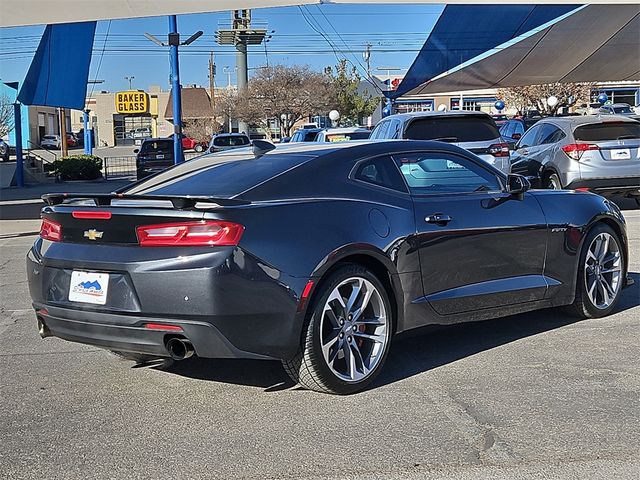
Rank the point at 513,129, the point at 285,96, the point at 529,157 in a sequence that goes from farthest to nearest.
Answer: the point at 285,96 → the point at 513,129 → the point at 529,157

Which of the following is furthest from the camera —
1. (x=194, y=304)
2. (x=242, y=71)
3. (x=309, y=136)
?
(x=242, y=71)

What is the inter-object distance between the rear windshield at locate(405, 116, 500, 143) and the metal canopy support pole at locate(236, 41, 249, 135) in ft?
133

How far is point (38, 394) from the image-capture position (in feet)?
16.6

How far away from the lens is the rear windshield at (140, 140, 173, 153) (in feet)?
97.8

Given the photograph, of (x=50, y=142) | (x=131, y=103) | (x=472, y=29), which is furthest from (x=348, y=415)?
(x=50, y=142)

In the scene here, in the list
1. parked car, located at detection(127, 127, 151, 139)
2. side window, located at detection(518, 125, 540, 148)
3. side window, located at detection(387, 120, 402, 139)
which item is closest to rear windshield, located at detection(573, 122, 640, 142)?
side window, located at detection(518, 125, 540, 148)

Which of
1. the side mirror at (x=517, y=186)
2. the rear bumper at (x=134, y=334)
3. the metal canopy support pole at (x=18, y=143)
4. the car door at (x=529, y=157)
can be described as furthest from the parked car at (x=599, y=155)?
the metal canopy support pole at (x=18, y=143)

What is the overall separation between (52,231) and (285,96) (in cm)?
4290

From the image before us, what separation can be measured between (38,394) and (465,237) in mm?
2933

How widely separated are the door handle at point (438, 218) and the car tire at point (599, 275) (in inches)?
62.5

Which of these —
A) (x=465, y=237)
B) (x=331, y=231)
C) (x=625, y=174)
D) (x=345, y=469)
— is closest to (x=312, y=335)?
(x=331, y=231)

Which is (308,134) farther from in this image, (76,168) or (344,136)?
(76,168)

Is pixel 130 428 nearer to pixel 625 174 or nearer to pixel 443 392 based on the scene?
pixel 443 392

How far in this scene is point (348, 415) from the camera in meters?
4.55
